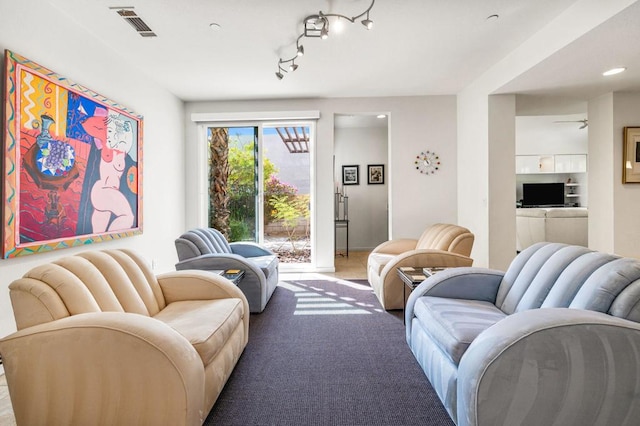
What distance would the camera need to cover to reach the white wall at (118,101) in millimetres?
2213

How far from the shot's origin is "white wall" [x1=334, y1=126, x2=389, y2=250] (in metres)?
6.86

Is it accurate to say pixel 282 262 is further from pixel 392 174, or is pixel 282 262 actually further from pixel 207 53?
pixel 207 53

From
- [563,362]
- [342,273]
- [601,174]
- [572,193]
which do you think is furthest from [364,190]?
[572,193]

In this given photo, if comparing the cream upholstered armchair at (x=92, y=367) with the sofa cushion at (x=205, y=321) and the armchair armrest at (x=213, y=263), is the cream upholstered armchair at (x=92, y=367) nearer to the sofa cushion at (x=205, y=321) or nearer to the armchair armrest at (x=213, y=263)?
the sofa cushion at (x=205, y=321)

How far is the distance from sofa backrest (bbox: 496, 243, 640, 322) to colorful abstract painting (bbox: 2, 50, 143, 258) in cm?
337

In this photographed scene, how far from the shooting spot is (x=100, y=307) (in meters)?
1.55

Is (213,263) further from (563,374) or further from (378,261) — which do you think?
(563,374)

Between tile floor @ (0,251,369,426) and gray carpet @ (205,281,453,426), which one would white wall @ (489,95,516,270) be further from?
gray carpet @ (205,281,453,426)

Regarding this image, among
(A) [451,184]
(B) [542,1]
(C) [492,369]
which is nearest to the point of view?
(C) [492,369]

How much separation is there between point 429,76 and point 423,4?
1620mm

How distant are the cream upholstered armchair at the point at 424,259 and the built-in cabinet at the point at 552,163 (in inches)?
248

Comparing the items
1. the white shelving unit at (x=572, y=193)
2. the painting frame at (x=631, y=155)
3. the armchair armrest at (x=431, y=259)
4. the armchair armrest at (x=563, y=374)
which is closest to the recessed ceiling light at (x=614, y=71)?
the painting frame at (x=631, y=155)

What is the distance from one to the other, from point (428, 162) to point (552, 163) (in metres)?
5.75

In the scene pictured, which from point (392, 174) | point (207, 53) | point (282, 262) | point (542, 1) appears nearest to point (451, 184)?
point (392, 174)
